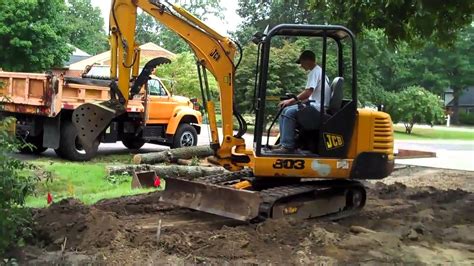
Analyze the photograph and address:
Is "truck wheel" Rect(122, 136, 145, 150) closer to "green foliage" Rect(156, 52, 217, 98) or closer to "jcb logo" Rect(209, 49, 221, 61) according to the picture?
"jcb logo" Rect(209, 49, 221, 61)

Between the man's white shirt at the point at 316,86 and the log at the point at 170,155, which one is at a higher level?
the man's white shirt at the point at 316,86

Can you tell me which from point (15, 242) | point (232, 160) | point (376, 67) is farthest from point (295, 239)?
point (376, 67)

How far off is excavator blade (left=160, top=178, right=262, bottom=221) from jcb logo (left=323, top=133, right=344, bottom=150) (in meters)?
1.27

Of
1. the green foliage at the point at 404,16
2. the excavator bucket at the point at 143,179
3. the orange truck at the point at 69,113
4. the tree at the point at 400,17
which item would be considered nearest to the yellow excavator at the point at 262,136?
the green foliage at the point at 404,16

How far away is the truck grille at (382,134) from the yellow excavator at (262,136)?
1 cm

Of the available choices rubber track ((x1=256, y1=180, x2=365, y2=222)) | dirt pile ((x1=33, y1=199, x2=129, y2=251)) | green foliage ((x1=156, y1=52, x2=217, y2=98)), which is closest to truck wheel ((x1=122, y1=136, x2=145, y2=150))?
rubber track ((x1=256, y1=180, x2=365, y2=222))

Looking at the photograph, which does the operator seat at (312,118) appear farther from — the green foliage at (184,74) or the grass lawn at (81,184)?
the green foliage at (184,74)

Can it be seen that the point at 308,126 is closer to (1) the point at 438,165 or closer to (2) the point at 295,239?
(2) the point at 295,239

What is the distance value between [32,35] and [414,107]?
2527 cm

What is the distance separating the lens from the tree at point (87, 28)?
84.4m

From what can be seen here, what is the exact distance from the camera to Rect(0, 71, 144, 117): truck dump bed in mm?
15305

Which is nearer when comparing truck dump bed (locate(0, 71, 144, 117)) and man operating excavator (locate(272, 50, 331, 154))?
man operating excavator (locate(272, 50, 331, 154))

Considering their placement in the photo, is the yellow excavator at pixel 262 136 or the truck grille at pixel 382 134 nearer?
the yellow excavator at pixel 262 136

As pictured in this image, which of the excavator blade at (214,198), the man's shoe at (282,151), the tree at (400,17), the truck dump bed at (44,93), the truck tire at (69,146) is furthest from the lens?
the truck tire at (69,146)
